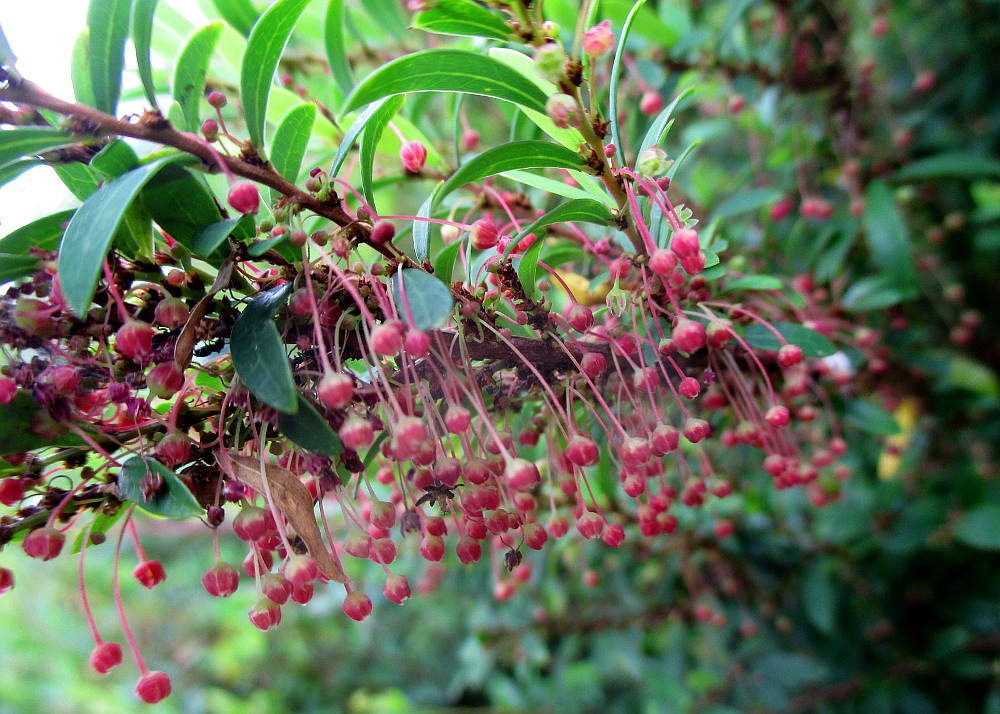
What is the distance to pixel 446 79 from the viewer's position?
610 millimetres

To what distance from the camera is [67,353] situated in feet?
1.91

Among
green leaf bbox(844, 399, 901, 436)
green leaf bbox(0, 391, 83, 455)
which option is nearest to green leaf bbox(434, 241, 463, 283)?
green leaf bbox(0, 391, 83, 455)

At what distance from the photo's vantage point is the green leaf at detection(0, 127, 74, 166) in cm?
54

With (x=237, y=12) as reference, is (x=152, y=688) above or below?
below

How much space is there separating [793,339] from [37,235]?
850 mm

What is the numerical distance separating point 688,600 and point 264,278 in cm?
155

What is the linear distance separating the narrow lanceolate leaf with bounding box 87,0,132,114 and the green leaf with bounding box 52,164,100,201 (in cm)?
8

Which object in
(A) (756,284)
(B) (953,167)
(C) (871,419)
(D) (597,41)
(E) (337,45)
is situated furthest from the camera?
(B) (953,167)

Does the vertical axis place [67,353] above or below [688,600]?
above

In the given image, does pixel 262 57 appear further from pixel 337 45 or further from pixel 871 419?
pixel 871 419

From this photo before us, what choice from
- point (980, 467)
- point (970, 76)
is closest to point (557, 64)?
point (970, 76)

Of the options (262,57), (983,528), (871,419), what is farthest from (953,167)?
(262,57)

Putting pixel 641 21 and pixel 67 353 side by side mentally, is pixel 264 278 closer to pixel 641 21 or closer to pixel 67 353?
pixel 67 353

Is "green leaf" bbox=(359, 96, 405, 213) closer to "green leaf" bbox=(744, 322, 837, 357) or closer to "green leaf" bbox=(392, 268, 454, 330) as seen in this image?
"green leaf" bbox=(392, 268, 454, 330)
